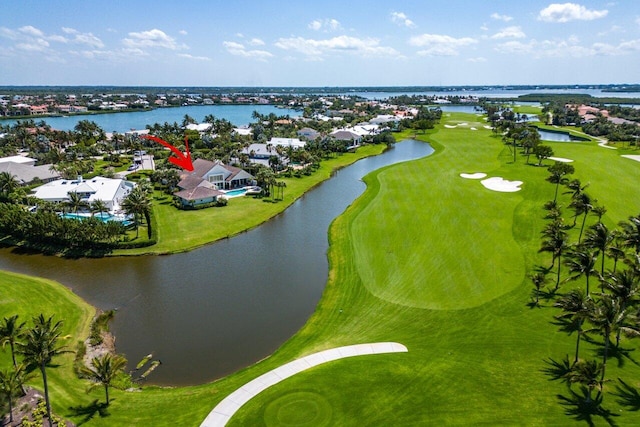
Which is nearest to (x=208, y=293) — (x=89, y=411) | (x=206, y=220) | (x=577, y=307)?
(x=89, y=411)

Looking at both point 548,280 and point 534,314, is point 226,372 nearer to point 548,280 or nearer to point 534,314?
point 534,314

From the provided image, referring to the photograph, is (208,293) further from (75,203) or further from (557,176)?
(557,176)

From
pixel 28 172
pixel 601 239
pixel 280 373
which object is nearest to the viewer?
pixel 280 373

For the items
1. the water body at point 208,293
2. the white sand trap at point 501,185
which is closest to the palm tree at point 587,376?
the water body at point 208,293

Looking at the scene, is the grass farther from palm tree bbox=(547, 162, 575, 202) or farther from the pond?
the pond

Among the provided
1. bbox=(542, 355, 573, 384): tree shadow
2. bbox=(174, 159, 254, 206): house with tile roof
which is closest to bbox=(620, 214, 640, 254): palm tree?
bbox=(542, 355, 573, 384): tree shadow

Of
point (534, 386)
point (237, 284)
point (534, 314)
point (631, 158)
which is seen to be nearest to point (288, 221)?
point (237, 284)
